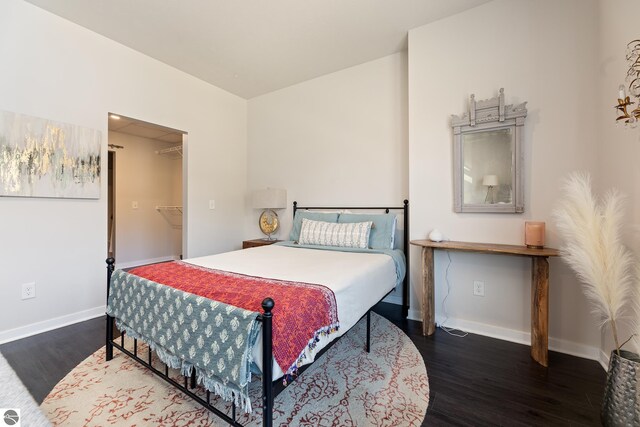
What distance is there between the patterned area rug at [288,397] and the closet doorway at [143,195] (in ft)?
10.1

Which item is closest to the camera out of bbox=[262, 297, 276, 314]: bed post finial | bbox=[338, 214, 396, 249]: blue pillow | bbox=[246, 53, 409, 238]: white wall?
bbox=[262, 297, 276, 314]: bed post finial

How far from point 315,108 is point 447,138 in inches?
73.2

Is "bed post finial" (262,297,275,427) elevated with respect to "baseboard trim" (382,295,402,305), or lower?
elevated

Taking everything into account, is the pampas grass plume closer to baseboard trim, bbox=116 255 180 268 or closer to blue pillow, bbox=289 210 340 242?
blue pillow, bbox=289 210 340 242

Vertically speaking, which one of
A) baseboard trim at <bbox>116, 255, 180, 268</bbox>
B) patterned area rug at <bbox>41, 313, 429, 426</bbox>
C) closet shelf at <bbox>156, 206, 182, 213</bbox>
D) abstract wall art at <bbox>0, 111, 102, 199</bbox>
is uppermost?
abstract wall art at <bbox>0, 111, 102, 199</bbox>

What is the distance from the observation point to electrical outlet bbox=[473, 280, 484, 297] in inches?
96.2

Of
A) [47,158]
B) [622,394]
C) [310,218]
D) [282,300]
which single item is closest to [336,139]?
[310,218]

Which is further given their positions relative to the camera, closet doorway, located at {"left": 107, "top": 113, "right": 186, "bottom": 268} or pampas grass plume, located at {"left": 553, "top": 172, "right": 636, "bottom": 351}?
closet doorway, located at {"left": 107, "top": 113, "right": 186, "bottom": 268}

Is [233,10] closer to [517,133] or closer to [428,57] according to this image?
[428,57]

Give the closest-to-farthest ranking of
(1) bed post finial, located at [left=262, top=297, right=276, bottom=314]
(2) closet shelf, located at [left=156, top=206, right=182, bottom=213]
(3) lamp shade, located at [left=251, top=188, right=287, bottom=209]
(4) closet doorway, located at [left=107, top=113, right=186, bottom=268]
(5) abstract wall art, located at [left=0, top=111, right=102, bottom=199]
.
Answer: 1. (1) bed post finial, located at [left=262, top=297, right=276, bottom=314]
2. (5) abstract wall art, located at [left=0, top=111, right=102, bottom=199]
3. (3) lamp shade, located at [left=251, top=188, right=287, bottom=209]
4. (4) closet doorway, located at [left=107, top=113, right=186, bottom=268]
5. (2) closet shelf, located at [left=156, top=206, right=182, bottom=213]

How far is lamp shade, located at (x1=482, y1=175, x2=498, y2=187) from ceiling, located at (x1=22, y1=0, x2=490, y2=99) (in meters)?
1.53

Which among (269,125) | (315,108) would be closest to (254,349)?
(315,108)

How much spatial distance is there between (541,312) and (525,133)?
1414mm

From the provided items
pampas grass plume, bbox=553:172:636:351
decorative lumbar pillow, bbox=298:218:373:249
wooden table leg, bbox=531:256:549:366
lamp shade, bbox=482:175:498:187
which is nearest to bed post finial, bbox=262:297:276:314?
pampas grass plume, bbox=553:172:636:351
